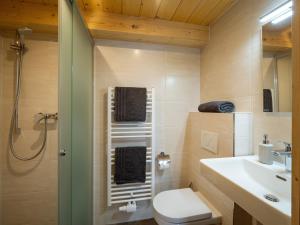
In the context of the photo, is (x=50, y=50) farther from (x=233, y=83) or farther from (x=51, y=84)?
(x=233, y=83)

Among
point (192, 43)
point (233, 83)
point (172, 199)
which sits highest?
point (192, 43)

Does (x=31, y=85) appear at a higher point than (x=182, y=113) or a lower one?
higher

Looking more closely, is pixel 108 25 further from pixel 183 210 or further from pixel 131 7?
pixel 183 210

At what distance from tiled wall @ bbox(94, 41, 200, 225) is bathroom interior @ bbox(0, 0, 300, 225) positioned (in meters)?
0.01

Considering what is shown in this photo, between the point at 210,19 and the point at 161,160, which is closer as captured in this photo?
the point at 210,19

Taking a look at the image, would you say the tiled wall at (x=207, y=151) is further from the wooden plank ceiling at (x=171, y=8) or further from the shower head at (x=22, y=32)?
the shower head at (x=22, y=32)

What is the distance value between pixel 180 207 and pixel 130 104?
1065mm

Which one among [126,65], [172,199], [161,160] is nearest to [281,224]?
[172,199]

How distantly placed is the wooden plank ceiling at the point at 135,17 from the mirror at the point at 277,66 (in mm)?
554

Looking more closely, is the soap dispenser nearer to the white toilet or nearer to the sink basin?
the sink basin

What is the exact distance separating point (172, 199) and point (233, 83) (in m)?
1.18

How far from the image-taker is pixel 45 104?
1.71m

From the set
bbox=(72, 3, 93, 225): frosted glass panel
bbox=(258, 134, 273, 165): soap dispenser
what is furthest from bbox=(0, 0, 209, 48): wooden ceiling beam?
bbox=(258, 134, 273, 165): soap dispenser

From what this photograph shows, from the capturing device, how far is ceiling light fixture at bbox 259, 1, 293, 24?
106 centimetres
